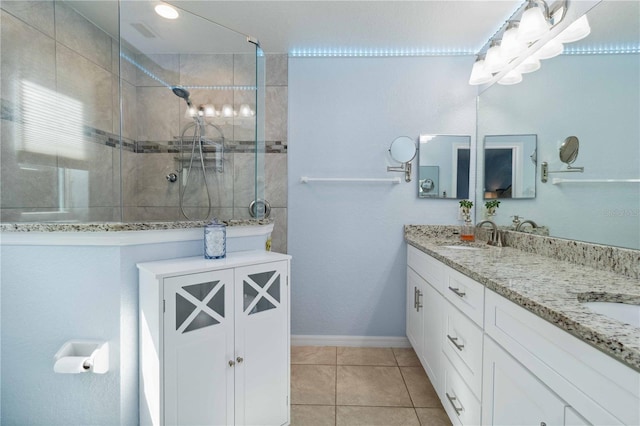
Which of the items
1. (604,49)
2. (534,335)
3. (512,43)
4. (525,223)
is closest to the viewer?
(534,335)

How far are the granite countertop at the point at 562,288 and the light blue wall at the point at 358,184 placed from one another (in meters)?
0.71

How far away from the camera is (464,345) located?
4.00ft

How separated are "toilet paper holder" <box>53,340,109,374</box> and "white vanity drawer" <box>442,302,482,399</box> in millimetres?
1502

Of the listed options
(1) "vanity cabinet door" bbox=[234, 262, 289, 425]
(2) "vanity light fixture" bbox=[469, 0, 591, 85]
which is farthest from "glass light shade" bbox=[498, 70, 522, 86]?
(1) "vanity cabinet door" bbox=[234, 262, 289, 425]

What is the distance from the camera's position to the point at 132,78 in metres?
1.85

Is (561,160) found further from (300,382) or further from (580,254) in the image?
(300,382)

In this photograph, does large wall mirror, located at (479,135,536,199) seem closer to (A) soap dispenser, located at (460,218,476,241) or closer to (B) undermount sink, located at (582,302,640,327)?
(A) soap dispenser, located at (460,218,476,241)

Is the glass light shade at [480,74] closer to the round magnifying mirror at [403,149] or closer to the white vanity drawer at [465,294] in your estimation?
the round magnifying mirror at [403,149]

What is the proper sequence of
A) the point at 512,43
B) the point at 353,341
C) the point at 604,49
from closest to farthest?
the point at 604,49 < the point at 512,43 < the point at 353,341

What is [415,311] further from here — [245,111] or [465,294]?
[245,111]

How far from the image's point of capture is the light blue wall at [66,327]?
44.8 inches

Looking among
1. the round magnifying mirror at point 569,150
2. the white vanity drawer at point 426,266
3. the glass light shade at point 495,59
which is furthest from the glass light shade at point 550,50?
the white vanity drawer at point 426,266

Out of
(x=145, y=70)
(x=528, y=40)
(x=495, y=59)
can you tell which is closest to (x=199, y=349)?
(x=145, y=70)

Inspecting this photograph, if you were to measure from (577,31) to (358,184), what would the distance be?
1.48 meters
